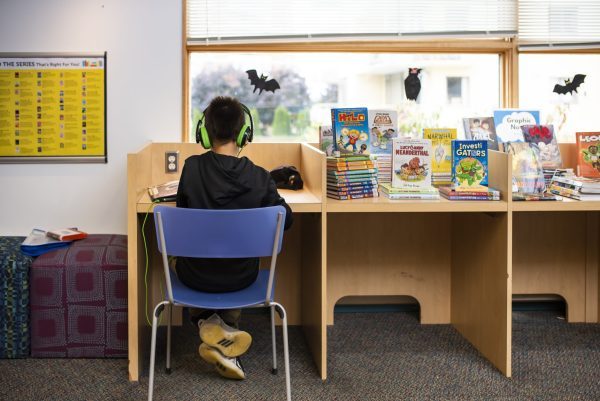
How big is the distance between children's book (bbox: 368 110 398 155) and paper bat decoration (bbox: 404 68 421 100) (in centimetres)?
48

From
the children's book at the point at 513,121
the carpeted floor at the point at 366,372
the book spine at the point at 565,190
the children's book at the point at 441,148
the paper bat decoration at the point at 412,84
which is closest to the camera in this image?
the carpeted floor at the point at 366,372

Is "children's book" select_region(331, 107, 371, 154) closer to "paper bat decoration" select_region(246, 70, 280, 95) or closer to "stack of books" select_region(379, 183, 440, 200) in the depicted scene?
"stack of books" select_region(379, 183, 440, 200)

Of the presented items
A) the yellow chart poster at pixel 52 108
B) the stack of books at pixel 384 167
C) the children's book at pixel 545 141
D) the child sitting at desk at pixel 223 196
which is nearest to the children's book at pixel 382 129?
the stack of books at pixel 384 167

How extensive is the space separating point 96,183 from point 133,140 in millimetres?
275

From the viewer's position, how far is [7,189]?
3.74m

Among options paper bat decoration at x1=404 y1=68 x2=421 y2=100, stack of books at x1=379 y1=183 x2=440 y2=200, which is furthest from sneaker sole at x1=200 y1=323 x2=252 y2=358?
paper bat decoration at x1=404 y1=68 x2=421 y2=100

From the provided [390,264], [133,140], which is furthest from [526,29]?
[133,140]

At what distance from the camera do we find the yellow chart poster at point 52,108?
12.1 feet

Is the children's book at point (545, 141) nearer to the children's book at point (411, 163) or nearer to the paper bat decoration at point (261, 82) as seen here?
the children's book at point (411, 163)

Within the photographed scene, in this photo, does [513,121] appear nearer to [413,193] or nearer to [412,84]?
[412,84]

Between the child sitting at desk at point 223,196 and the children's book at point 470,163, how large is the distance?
756 mm

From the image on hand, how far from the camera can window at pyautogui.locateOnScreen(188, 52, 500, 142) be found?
12.7 feet

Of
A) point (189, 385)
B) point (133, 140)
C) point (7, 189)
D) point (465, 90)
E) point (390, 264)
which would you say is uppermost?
point (465, 90)

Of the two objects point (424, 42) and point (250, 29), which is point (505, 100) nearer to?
point (424, 42)
